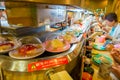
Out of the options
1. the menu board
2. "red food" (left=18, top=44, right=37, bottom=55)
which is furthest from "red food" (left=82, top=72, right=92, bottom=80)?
"red food" (left=18, top=44, right=37, bottom=55)

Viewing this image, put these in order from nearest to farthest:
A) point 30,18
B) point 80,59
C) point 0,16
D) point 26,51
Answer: point 26,51 → point 30,18 → point 80,59 → point 0,16

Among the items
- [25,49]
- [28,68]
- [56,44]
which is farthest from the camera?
[56,44]

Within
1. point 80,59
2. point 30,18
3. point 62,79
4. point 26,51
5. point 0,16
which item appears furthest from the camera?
point 0,16

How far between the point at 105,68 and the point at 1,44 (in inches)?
35.4

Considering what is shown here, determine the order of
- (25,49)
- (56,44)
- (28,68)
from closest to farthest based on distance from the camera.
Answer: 1. (28,68)
2. (25,49)
3. (56,44)

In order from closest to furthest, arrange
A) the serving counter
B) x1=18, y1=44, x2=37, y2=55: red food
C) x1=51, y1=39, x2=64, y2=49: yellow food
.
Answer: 1. the serving counter
2. x1=18, y1=44, x2=37, y2=55: red food
3. x1=51, y1=39, x2=64, y2=49: yellow food

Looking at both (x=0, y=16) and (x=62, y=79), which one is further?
(x=0, y=16)

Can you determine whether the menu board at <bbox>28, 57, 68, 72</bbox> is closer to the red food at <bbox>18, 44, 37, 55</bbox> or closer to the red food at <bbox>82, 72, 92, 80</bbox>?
the red food at <bbox>18, 44, 37, 55</bbox>

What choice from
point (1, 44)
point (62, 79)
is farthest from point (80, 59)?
point (1, 44)

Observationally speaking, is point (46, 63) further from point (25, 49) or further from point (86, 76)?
point (86, 76)

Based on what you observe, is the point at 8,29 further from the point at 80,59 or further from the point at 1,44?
the point at 80,59

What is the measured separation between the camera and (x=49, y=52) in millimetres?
863

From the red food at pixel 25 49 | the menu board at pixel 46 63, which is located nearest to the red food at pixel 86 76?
the menu board at pixel 46 63

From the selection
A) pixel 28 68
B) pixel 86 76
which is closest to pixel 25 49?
pixel 28 68
